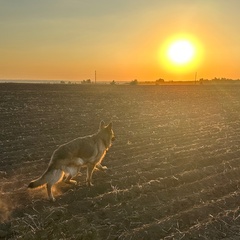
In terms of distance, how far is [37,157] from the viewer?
13227mm

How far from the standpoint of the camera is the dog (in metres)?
8.89

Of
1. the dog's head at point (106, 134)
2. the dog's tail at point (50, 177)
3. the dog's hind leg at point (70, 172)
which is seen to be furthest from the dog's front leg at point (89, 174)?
the dog's tail at point (50, 177)

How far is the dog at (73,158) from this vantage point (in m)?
8.89

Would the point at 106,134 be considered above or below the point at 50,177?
above

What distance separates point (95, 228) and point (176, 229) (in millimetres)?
1583

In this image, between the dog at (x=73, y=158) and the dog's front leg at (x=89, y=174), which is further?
the dog's front leg at (x=89, y=174)

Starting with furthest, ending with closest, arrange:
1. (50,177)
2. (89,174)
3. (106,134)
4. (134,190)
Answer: (106,134), (89,174), (134,190), (50,177)

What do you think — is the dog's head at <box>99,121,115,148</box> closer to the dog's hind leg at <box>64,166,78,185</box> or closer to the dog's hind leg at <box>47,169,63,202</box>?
the dog's hind leg at <box>64,166,78,185</box>

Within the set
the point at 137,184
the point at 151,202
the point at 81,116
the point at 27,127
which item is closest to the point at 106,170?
the point at 137,184

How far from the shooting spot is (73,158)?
9.45 meters

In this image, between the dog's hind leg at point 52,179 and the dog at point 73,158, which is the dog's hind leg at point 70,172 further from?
the dog's hind leg at point 52,179

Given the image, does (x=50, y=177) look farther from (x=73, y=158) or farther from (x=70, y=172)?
(x=73, y=158)

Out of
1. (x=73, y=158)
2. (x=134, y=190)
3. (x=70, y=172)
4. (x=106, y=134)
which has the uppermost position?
(x=106, y=134)

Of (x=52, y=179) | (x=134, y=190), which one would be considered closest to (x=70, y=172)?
(x=52, y=179)
